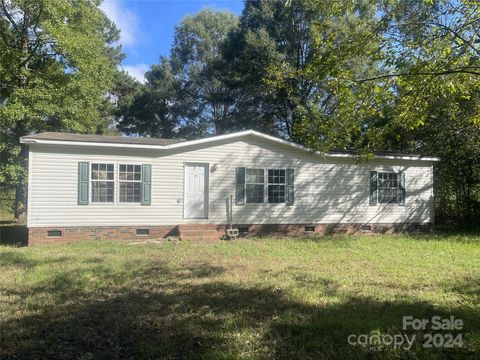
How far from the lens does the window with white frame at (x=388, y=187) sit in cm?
1467

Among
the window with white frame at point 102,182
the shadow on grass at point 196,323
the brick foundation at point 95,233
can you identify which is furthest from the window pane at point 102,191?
the shadow on grass at point 196,323

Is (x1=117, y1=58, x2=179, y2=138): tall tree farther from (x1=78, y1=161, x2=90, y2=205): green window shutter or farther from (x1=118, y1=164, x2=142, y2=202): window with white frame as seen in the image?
(x1=78, y1=161, x2=90, y2=205): green window shutter

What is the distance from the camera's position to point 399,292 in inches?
235

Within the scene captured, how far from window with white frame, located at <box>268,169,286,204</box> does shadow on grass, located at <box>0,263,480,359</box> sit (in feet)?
23.5

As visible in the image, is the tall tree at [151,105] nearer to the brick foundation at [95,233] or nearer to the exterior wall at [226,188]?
the exterior wall at [226,188]

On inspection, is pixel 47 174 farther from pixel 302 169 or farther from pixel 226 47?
pixel 226 47

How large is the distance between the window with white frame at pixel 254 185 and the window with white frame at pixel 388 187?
181 inches

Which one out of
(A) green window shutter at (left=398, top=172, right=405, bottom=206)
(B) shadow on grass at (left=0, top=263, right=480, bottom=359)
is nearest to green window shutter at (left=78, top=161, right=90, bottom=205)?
(B) shadow on grass at (left=0, top=263, right=480, bottom=359)

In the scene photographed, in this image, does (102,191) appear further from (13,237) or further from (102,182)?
(13,237)

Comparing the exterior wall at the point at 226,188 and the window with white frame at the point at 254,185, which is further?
the window with white frame at the point at 254,185

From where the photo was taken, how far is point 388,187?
14.8 meters

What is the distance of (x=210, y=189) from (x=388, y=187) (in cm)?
675

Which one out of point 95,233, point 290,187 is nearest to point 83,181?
point 95,233

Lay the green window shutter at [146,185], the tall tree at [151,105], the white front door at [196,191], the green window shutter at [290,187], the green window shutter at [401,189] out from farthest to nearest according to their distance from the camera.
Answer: the tall tree at [151,105], the green window shutter at [401,189], the green window shutter at [290,187], the white front door at [196,191], the green window shutter at [146,185]
